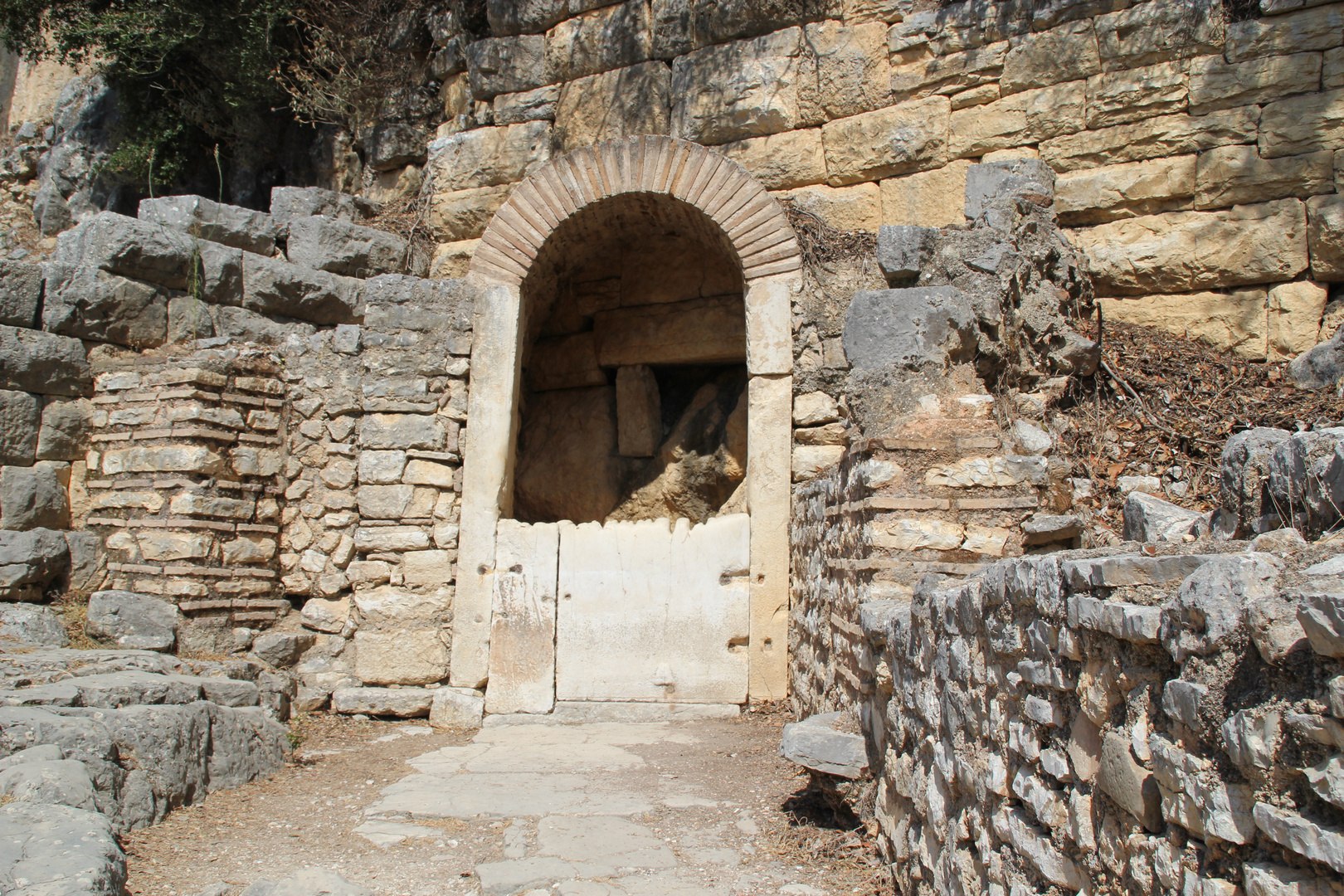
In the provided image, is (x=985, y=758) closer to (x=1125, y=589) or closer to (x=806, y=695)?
(x=1125, y=589)

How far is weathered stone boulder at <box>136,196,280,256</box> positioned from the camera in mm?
6566

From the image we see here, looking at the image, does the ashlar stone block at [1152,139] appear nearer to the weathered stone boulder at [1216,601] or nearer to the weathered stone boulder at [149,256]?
the weathered stone boulder at [1216,601]

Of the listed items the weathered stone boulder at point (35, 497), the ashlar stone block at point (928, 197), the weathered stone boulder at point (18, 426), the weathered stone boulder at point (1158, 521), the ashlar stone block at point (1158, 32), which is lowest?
the weathered stone boulder at point (1158, 521)

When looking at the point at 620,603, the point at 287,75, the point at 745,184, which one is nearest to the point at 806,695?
the point at 620,603

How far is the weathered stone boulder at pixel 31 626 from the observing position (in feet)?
16.5

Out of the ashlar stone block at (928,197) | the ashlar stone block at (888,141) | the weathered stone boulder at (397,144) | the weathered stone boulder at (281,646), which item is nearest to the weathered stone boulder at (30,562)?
the weathered stone boulder at (281,646)

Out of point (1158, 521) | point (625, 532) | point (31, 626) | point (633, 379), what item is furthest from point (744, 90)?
point (31, 626)

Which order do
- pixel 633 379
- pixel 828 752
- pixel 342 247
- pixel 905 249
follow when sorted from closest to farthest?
pixel 828 752
pixel 905 249
pixel 342 247
pixel 633 379

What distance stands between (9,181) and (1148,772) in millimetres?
13133

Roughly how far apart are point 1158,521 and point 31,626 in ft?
18.2

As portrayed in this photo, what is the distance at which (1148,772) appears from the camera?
1.49 meters

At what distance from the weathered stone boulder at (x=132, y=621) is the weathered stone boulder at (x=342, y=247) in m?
2.75

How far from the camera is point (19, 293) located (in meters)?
5.73

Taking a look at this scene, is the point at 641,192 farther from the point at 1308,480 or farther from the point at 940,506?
the point at 1308,480
